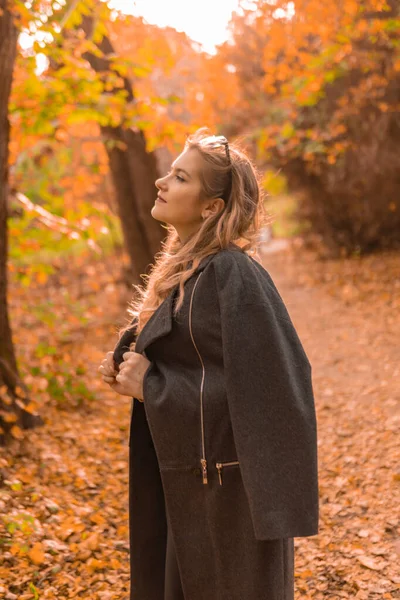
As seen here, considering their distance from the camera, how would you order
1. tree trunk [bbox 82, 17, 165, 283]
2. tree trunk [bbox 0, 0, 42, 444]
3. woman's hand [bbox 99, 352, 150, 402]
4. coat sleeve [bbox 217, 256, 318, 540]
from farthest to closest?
tree trunk [bbox 82, 17, 165, 283] < tree trunk [bbox 0, 0, 42, 444] < woman's hand [bbox 99, 352, 150, 402] < coat sleeve [bbox 217, 256, 318, 540]

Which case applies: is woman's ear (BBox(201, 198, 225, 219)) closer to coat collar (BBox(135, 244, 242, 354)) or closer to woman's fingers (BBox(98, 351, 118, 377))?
coat collar (BBox(135, 244, 242, 354))

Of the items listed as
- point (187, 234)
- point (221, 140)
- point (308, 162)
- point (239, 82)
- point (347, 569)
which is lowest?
point (347, 569)

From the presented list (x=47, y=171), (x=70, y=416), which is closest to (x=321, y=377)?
(x=70, y=416)

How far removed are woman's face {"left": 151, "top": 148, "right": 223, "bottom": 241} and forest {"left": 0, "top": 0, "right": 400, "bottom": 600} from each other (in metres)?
0.83

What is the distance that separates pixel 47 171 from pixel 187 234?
8535mm

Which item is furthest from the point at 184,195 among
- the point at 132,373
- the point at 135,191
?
the point at 135,191

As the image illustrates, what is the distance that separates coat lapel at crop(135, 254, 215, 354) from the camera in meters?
2.10

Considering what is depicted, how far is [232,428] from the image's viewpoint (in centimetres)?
203

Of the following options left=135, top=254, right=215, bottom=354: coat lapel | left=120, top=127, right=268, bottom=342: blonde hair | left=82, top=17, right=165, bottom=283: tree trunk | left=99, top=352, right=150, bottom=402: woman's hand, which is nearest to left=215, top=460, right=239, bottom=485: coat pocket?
left=99, top=352, right=150, bottom=402: woman's hand

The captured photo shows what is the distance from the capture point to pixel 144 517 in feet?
7.96

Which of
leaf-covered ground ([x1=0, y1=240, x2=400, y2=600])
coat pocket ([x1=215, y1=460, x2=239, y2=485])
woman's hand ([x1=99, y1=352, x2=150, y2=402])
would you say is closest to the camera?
coat pocket ([x1=215, y1=460, x2=239, y2=485])

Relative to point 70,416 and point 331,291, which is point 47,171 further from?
point 70,416

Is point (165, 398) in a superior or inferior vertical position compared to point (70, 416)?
superior

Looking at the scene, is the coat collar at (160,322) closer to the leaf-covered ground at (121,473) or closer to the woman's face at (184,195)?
the woman's face at (184,195)
